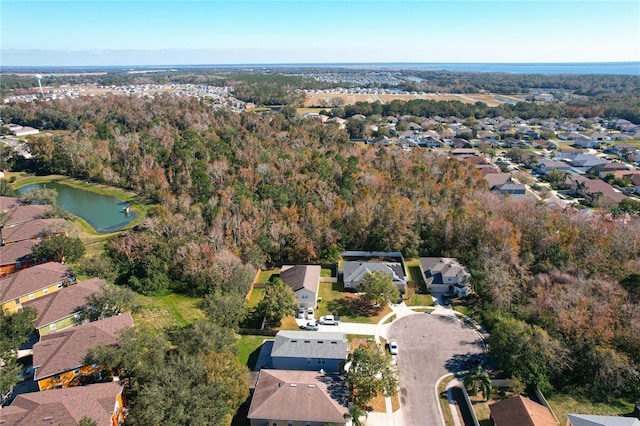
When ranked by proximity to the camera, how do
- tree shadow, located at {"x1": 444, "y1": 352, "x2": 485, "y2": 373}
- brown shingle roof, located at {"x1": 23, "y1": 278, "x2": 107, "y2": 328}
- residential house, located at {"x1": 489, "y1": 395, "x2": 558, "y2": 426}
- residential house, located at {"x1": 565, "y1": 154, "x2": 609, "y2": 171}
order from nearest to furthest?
residential house, located at {"x1": 489, "y1": 395, "x2": 558, "y2": 426} → tree shadow, located at {"x1": 444, "y1": 352, "x2": 485, "y2": 373} → brown shingle roof, located at {"x1": 23, "y1": 278, "x2": 107, "y2": 328} → residential house, located at {"x1": 565, "y1": 154, "x2": 609, "y2": 171}

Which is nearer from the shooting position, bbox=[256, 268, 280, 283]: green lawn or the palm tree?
the palm tree

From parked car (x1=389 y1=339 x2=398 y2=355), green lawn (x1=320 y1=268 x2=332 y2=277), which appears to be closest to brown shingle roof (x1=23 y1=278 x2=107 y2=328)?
green lawn (x1=320 y1=268 x2=332 y2=277)

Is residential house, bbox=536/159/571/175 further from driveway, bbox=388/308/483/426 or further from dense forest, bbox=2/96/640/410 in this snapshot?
driveway, bbox=388/308/483/426

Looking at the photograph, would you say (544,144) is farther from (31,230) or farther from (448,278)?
(31,230)

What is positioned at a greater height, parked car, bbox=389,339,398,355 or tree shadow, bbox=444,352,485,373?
parked car, bbox=389,339,398,355

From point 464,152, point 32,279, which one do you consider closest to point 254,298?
point 32,279
